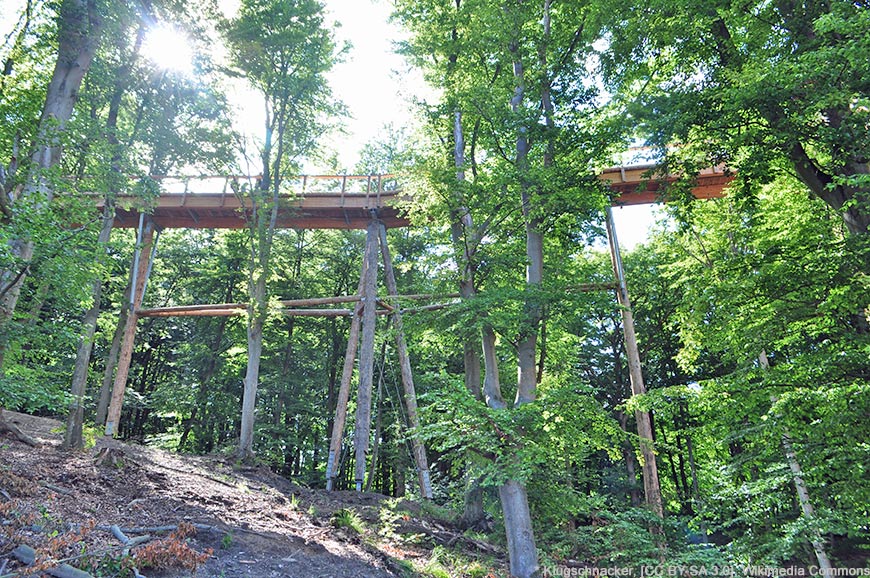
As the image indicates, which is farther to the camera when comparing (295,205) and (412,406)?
(295,205)

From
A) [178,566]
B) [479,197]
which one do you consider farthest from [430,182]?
[178,566]

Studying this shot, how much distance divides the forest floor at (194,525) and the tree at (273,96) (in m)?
3.58

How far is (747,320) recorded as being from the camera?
5.36 metres

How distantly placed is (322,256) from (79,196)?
13.9 meters

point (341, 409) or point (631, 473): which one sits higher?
point (341, 409)

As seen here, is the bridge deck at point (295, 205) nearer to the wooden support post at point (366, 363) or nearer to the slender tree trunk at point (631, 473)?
the wooden support post at point (366, 363)

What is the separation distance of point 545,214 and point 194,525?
6326 mm

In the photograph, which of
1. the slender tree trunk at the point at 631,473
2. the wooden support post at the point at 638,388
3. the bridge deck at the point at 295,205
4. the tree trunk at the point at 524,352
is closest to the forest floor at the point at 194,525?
the tree trunk at the point at 524,352

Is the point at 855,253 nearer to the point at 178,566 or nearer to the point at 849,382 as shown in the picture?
the point at 849,382

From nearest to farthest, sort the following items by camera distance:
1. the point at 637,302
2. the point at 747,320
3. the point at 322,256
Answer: the point at 747,320 → the point at 637,302 → the point at 322,256

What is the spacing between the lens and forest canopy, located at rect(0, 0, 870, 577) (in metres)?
4.93

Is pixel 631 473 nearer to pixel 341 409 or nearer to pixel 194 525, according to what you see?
pixel 341 409

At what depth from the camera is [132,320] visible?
532 inches

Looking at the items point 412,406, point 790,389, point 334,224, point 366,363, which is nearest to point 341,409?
point 366,363
